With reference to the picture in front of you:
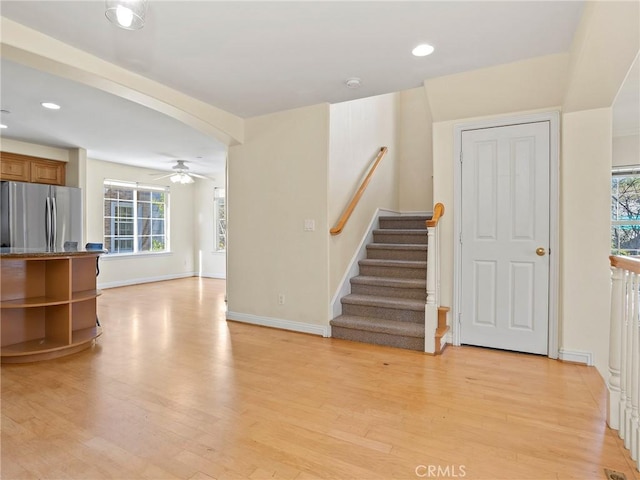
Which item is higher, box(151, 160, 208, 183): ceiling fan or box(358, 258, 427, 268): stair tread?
box(151, 160, 208, 183): ceiling fan

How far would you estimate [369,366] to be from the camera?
2.95 m

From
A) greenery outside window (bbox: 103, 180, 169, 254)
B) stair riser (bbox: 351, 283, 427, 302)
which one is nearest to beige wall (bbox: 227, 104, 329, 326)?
stair riser (bbox: 351, 283, 427, 302)

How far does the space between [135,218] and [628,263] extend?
311 inches

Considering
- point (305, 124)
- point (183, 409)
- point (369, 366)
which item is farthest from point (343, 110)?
point (183, 409)

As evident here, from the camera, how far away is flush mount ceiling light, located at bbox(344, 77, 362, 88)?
3.17 m

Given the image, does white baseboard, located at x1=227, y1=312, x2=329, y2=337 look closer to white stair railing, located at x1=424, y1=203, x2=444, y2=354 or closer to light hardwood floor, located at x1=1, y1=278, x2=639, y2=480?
light hardwood floor, located at x1=1, y1=278, x2=639, y2=480

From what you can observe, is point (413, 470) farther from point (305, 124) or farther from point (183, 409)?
point (305, 124)

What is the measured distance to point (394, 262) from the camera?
412cm

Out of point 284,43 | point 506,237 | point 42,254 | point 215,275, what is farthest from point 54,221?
point 506,237

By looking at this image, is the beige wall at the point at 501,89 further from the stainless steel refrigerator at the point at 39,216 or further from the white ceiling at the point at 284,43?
the stainless steel refrigerator at the point at 39,216

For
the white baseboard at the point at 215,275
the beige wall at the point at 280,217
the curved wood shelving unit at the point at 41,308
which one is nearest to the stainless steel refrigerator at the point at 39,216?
the curved wood shelving unit at the point at 41,308

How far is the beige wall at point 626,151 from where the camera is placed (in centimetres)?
488

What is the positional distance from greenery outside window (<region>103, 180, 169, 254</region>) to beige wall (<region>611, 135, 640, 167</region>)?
8301 mm

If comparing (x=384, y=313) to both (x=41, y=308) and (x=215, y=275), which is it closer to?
(x=41, y=308)
